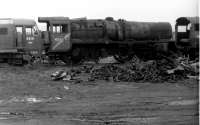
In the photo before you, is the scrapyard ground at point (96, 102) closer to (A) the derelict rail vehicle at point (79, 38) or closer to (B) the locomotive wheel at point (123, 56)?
(A) the derelict rail vehicle at point (79, 38)

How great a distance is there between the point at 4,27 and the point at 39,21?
2.23 meters

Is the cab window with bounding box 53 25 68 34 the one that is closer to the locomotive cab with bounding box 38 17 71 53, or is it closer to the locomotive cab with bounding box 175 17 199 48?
the locomotive cab with bounding box 38 17 71 53

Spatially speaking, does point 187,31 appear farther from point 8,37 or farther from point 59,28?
point 8,37

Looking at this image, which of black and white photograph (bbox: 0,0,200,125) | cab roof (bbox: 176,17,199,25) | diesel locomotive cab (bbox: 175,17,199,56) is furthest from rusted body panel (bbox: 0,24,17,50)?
cab roof (bbox: 176,17,199,25)

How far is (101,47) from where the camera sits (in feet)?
84.7

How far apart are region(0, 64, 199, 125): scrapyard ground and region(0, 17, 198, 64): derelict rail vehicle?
681 centimetres

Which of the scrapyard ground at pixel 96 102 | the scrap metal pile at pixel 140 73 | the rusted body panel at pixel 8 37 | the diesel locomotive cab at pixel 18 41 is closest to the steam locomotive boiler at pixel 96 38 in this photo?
the diesel locomotive cab at pixel 18 41

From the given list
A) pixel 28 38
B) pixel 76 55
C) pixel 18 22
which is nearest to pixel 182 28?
pixel 76 55

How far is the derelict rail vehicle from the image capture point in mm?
24297

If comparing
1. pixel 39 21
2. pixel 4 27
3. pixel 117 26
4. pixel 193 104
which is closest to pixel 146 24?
pixel 117 26

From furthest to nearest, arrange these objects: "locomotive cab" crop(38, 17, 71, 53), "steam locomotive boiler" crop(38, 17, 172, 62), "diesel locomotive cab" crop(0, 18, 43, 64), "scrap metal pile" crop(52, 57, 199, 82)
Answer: "steam locomotive boiler" crop(38, 17, 172, 62) < "locomotive cab" crop(38, 17, 71, 53) < "diesel locomotive cab" crop(0, 18, 43, 64) < "scrap metal pile" crop(52, 57, 199, 82)

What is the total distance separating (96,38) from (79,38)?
1.11 meters

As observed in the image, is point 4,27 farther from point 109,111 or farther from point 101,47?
point 109,111

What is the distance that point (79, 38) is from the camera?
83.6 feet
